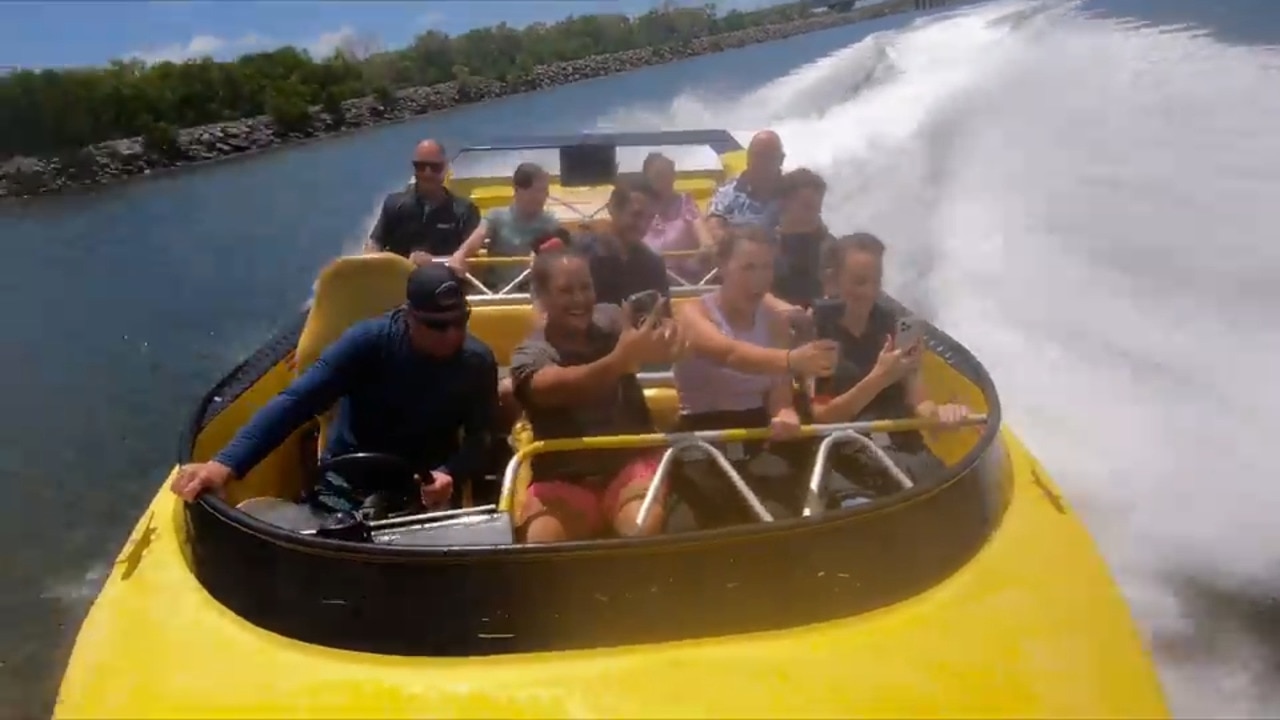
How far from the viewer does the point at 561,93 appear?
55281 mm

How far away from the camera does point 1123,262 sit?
905 cm

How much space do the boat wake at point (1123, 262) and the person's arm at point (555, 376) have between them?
9.24 ft

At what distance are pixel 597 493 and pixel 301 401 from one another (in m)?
0.99

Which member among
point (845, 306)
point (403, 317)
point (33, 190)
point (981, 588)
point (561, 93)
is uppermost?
point (403, 317)

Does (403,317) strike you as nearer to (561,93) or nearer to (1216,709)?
(1216,709)

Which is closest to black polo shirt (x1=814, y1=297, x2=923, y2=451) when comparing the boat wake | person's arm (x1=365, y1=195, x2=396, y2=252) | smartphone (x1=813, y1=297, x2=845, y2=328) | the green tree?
smartphone (x1=813, y1=297, x2=845, y2=328)

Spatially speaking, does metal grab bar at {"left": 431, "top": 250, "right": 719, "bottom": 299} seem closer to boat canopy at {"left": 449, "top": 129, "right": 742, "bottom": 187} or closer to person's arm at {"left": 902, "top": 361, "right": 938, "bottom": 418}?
person's arm at {"left": 902, "top": 361, "right": 938, "bottom": 418}

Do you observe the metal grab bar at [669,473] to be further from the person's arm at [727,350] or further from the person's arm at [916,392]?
the person's arm at [916,392]

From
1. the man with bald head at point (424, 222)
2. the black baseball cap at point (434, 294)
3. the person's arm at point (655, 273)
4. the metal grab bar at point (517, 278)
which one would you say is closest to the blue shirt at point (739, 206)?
the metal grab bar at point (517, 278)

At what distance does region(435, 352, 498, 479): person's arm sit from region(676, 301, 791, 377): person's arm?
69 cm

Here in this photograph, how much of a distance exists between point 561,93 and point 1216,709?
5313 centimetres

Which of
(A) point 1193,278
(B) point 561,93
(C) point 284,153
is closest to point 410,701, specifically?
(A) point 1193,278

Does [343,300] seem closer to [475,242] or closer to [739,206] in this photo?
[475,242]

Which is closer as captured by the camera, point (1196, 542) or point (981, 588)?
point (981, 588)
